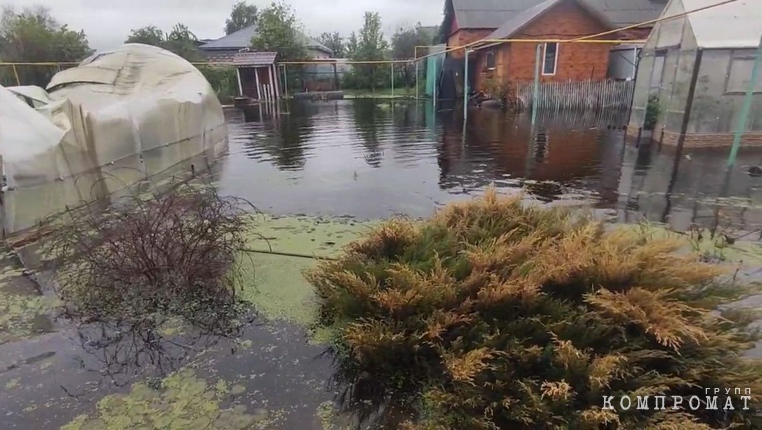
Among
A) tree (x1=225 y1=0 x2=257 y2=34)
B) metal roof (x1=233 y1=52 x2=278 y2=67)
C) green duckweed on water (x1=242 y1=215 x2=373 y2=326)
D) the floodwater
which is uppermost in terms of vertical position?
tree (x1=225 y1=0 x2=257 y2=34)

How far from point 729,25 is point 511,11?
19.5m

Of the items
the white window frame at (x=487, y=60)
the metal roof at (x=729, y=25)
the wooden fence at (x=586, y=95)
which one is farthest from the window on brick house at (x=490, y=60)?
the metal roof at (x=729, y=25)

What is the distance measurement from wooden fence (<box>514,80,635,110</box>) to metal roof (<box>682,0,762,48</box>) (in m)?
8.19

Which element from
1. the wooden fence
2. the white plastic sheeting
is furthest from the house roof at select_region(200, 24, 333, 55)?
the white plastic sheeting

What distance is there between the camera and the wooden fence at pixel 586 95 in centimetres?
1756

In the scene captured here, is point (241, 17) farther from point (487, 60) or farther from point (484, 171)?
point (484, 171)

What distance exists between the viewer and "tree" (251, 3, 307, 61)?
1161 inches

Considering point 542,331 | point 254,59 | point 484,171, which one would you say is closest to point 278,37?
point 254,59

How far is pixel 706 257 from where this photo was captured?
4.31 meters

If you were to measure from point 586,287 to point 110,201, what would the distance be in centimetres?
638

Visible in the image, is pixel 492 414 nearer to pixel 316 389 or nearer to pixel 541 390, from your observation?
pixel 541 390

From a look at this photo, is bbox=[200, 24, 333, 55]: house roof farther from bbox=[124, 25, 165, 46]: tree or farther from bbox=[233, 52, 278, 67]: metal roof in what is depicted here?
bbox=[233, 52, 278, 67]: metal roof

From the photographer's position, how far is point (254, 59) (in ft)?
85.0

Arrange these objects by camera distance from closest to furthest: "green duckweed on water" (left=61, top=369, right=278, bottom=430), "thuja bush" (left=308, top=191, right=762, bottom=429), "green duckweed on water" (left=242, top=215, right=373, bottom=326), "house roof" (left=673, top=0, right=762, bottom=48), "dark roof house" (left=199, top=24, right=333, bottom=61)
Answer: "thuja bush" (left=308, top=191, right=762, bottom=429) → "green duckweed on water" (left=61, top=369, right=278, bottom=430) → "green duckweed on water" (left=242, top=215, right=373, bottom=326) → "house roof" (left=673, top=0, right=762, bottom=48) → "dark roof house" (left=199, top=24, right=333, bottom=61)
